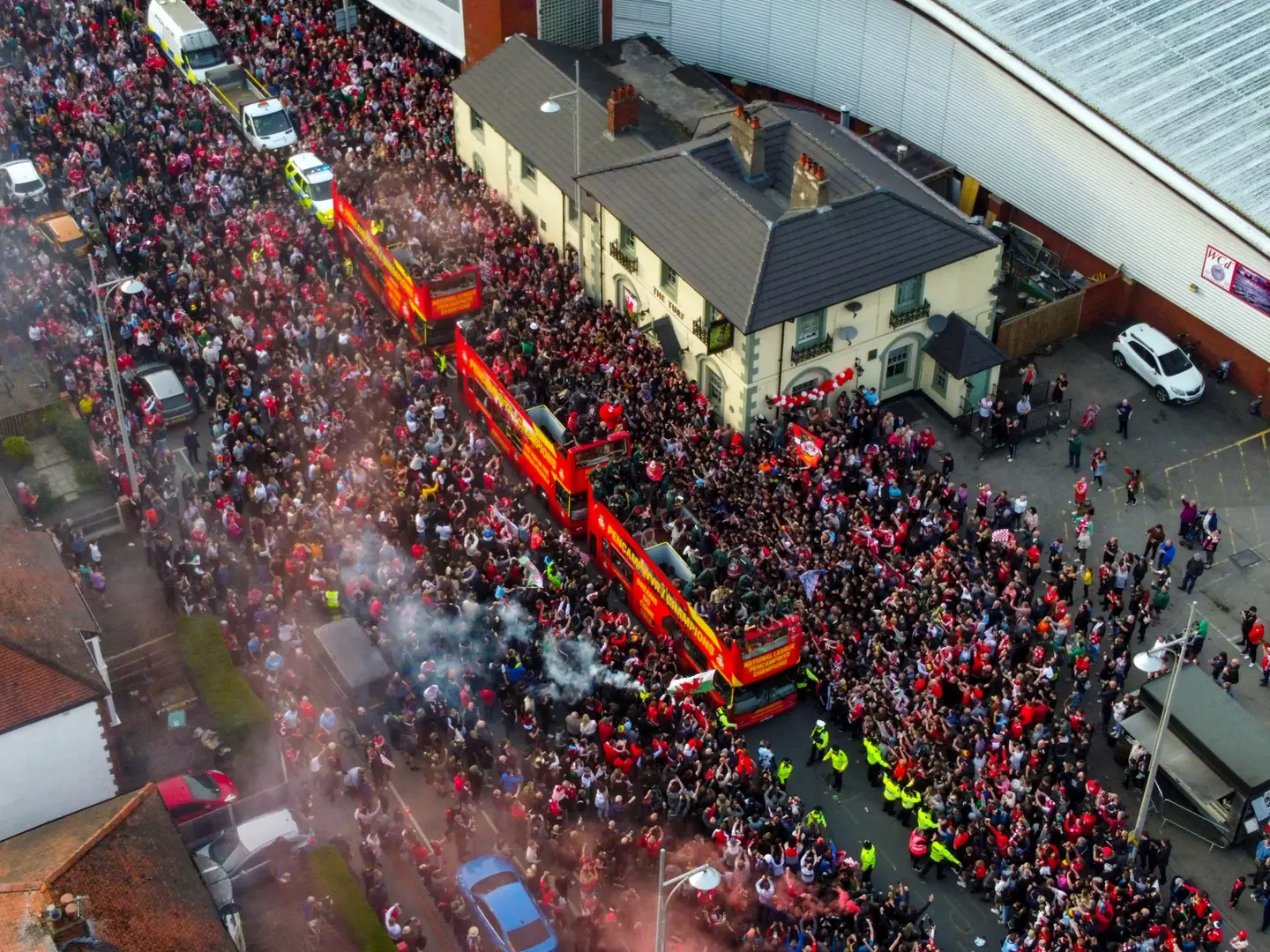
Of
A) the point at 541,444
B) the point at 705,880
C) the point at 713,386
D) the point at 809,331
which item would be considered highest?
the point at 705,880

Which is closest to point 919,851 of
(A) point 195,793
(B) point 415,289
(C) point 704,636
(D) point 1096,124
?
(C) point 704,636

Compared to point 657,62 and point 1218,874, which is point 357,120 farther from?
point 1218,874

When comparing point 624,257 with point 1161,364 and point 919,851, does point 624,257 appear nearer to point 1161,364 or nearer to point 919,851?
point 1161,364

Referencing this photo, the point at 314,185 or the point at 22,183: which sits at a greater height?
the point at 314,185

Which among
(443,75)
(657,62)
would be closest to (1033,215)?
(657,62)

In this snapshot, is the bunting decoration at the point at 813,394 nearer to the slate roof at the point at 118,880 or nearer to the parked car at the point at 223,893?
the parked car at the point at 223,893

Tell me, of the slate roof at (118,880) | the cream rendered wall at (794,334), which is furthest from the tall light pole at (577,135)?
the slate roof at (118,880)
